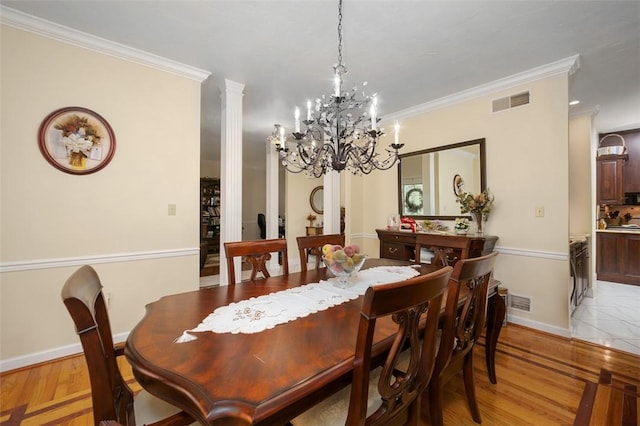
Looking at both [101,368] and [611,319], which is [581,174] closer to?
[611,319]

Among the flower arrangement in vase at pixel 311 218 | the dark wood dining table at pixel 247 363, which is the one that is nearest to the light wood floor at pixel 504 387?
the dark wood dining table at pixel 247 363

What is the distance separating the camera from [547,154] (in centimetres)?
268

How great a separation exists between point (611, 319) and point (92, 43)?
5.76m

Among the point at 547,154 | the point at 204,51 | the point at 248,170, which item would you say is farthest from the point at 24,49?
the point at 248,170

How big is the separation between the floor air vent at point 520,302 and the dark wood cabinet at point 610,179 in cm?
338

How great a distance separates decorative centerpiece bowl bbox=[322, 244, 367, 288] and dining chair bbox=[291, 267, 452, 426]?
0.54 m

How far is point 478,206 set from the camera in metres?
3.04

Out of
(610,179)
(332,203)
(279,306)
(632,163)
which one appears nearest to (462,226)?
(332,203)

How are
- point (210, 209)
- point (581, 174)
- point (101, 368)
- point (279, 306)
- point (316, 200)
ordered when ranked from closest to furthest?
point (101, 368), point (279, 306), point (581, 174), point (316, 200), point (210, 209)

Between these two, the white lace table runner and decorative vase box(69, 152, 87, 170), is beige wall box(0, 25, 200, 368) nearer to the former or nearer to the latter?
decorative vase box(69, 152, 87, 170)

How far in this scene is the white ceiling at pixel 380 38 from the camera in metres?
1.90

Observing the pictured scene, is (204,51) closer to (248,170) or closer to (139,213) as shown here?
(139,213)

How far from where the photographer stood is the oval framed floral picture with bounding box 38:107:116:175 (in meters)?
2.11

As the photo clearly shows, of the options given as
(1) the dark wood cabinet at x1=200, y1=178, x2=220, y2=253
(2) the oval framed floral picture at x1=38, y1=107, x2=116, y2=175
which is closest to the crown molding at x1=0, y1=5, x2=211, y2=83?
(2) the oval framed floral picture at x1=38, y1=107, x2=116, y2=175
